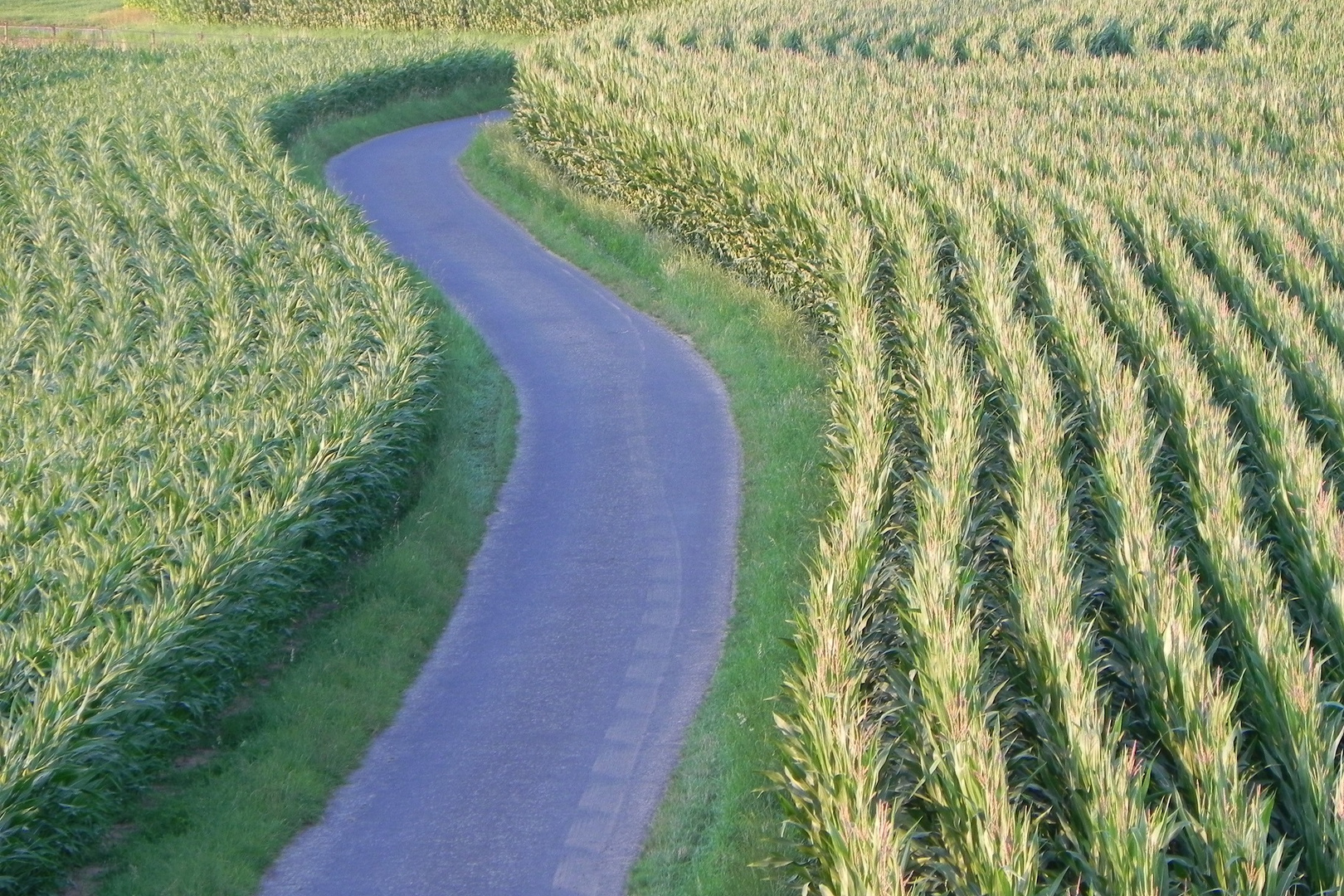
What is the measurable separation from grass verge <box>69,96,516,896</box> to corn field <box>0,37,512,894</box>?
0.85ft

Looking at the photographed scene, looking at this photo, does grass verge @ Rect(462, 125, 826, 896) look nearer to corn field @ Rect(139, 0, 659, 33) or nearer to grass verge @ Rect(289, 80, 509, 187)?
grass verge @ Rect(289, 80, 509, 187)

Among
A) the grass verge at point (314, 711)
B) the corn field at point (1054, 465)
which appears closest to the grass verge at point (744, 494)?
the corn field at point (1054, 465)

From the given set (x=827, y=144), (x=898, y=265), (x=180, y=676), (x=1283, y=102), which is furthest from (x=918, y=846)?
(x=1283, y=102)

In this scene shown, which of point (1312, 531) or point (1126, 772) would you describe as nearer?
point (1126, 772)

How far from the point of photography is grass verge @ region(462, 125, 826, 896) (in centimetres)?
847

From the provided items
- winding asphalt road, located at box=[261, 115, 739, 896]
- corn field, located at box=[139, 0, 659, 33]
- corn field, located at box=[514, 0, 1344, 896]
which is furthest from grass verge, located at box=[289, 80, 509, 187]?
corn field, located at box=[139, 0, 659, 33]

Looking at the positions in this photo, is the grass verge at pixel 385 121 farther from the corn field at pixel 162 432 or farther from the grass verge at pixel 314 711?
the grass verge at pixel 314 711

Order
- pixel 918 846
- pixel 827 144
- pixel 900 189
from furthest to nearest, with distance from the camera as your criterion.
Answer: pixel 827 144 → pixel 900 189 → pixel 918 846

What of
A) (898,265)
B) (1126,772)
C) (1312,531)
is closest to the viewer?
(1126,772)

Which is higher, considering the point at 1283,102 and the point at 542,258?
the point at 1283,102

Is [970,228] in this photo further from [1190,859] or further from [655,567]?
[1190,859]

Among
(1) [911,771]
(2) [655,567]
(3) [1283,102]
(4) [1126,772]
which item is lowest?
(2) [655,567]

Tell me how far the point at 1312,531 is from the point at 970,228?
7.85 meters

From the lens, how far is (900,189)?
1792 centimetres
